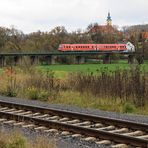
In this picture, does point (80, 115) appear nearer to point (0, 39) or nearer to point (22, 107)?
point (22, 107)

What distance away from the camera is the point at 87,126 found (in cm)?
1236

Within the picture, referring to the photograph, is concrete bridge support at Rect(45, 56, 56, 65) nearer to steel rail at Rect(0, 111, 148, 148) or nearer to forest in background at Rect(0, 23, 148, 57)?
forest in background at Rect(0, 23, 148, 57)

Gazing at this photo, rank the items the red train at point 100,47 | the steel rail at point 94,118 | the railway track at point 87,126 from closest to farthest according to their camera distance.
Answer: the railway track at point 87,126
the steel rail at point 94,118
the red train at point 100,47

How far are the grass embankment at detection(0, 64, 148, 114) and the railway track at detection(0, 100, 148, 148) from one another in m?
3.60

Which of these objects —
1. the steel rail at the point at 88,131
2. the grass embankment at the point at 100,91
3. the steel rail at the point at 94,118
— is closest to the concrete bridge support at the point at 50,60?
the grass embankment at the point at 100,91

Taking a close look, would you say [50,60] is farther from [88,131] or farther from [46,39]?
[88,131]

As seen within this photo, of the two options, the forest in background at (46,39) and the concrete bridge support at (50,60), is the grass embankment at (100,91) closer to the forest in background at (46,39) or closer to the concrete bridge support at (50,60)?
the concrete bridge support at (50,60)

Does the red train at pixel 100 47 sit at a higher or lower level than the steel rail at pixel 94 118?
higher

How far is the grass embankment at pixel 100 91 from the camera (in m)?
18.0

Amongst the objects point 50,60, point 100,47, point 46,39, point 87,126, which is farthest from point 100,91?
point 46,39

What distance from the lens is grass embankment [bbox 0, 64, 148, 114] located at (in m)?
18.0

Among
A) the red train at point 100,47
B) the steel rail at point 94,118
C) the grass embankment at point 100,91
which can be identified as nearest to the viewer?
the steel rail at point 94,118

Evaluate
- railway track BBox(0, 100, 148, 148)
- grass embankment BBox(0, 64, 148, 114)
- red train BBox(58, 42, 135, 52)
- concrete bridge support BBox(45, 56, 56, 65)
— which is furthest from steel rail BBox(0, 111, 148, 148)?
red train BBox(58, 42, 135, 52)

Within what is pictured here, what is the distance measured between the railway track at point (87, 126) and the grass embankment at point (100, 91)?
3.60 meters
